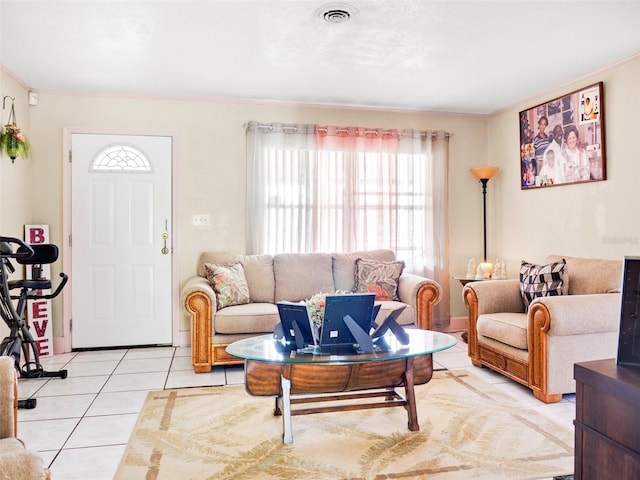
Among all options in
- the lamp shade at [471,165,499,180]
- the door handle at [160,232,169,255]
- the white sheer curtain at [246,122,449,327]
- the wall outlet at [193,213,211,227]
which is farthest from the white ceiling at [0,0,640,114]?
the door handle at [160,232,169,255]

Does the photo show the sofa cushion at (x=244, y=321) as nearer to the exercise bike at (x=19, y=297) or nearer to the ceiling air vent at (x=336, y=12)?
the exercise bike at (x=19, y=297)

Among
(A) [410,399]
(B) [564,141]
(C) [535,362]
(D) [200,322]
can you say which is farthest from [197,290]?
(B) [564,141]

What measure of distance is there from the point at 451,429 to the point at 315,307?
1.03 meters

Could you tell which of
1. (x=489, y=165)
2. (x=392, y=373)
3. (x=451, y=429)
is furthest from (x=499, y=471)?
(x=489, y=165)

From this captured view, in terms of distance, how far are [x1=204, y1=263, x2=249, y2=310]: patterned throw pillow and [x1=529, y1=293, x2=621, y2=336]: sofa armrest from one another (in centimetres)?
235

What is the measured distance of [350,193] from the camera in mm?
4934

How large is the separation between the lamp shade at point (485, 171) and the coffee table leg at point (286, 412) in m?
3.49

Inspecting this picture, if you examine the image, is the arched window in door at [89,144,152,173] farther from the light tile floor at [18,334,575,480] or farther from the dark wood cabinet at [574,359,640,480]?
the dark wood cabinet at [574,359,640,480]

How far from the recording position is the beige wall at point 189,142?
4.42m

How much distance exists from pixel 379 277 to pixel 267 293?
1072mm

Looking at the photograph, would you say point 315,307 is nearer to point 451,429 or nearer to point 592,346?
point 451,429

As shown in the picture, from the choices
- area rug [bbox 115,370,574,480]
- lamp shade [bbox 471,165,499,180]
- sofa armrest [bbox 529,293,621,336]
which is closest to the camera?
area rug [bbox 115,370,574,480]

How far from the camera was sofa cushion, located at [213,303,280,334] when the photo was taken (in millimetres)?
3818

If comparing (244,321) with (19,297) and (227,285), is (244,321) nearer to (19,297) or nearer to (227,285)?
(227,285)
